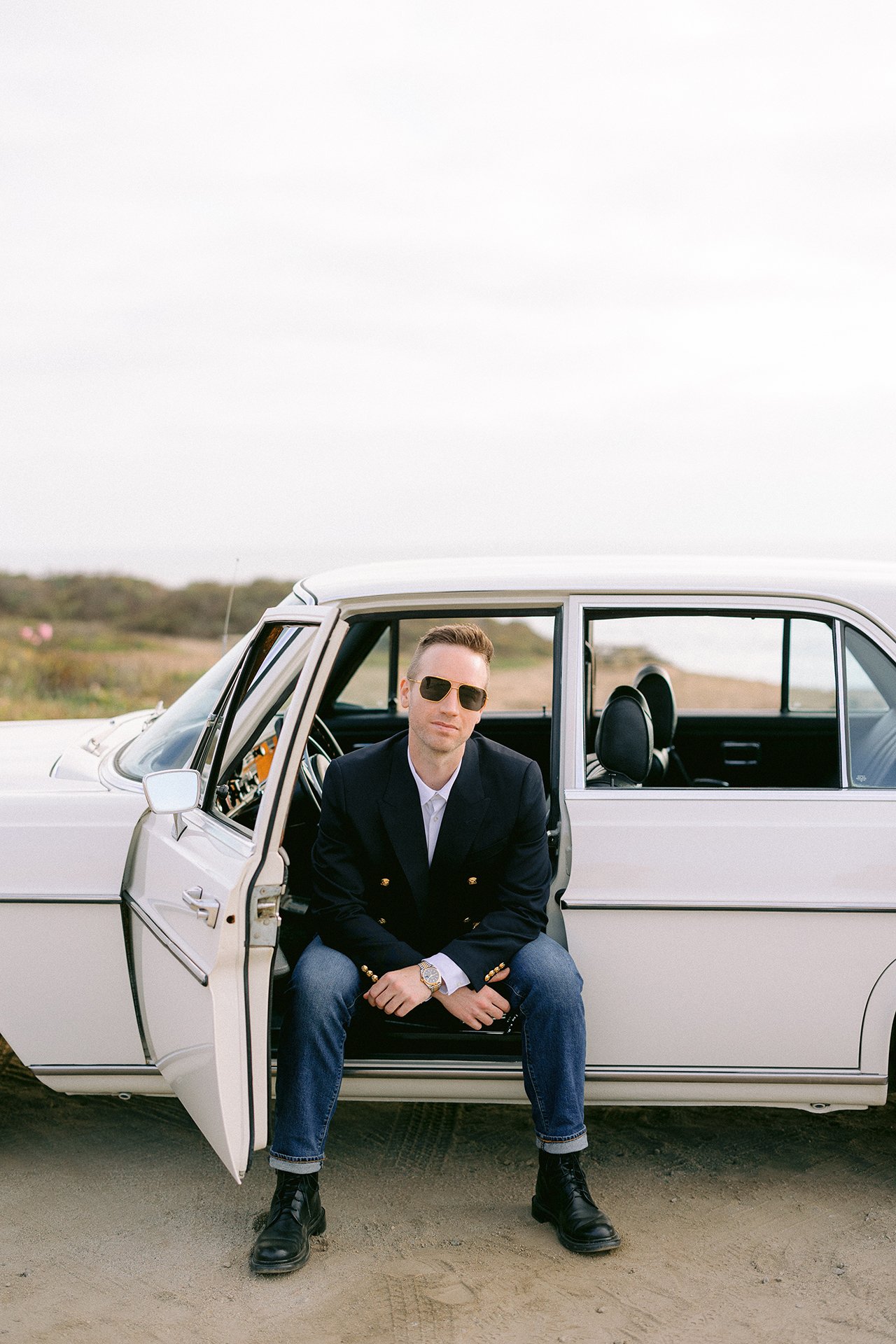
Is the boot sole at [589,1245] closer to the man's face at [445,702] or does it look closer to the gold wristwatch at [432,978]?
the gold wristwatch at [432,978]

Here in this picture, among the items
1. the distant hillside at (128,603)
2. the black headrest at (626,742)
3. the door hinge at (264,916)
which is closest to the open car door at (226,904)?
the door hinge at (264,916)

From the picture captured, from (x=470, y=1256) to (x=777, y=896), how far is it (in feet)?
4.08

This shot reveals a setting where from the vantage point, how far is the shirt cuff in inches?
117

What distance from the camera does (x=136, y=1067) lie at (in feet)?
10.1

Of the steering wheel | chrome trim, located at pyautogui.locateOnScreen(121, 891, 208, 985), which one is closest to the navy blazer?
chrome trim, located at pyautogui.locateOnScreen(121, 891, 208, 985)

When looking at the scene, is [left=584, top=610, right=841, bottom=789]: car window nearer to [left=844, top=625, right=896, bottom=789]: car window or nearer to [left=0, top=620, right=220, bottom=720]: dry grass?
[left=844, top=625, right=896, bottom=789]: car window

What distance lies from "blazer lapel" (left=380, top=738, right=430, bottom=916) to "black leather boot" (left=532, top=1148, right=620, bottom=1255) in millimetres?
764

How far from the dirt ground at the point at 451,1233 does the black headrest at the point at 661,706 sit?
52.9 inches

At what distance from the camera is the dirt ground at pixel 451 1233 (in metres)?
2.68

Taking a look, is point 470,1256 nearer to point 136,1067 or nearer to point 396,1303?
point 396,1303

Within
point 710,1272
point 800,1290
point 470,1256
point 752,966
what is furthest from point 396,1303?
point 752,966

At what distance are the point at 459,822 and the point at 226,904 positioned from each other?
2.62ft

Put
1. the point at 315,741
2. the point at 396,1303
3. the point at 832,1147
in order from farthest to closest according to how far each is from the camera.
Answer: the point at 315,741, the point at 832,1147, the point at 396,1303

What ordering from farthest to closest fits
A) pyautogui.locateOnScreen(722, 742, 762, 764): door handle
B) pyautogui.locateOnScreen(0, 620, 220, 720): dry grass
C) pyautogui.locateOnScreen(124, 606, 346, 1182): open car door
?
pyautogui.locateOnScreen(0, 620, 220, 720): dry grass → pyautogui.locateOnScreen(722, 742, 762, 764): door handle → pyautogui.locateOnScreen(124, 606, 346, 1182): open car door
